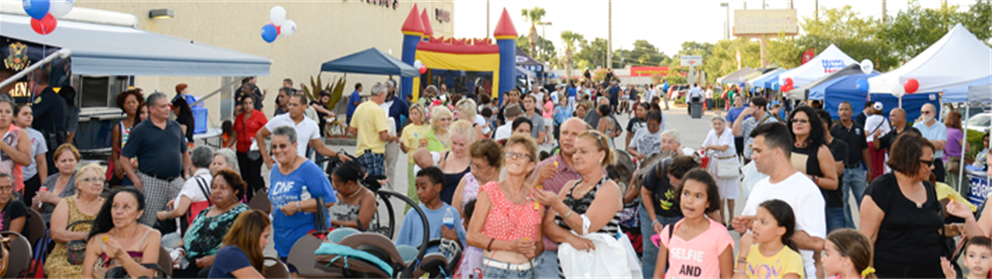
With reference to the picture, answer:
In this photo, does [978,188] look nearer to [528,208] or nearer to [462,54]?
[528,208]

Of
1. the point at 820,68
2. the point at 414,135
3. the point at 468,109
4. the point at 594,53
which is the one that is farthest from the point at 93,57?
the point at 594,53

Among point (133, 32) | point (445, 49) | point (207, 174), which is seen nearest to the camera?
point (207, 174)

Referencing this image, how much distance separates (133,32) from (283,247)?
7.19m

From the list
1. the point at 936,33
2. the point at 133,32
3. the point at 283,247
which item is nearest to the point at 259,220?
the point at 283,247

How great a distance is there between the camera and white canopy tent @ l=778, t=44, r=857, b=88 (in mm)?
19375

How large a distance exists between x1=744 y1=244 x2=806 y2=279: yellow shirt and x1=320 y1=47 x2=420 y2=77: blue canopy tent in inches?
633

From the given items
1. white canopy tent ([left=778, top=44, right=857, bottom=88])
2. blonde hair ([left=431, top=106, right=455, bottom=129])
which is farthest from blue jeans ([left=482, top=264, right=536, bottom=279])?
white canopy tent ([left=778, top=44, right=857, bottom=88])

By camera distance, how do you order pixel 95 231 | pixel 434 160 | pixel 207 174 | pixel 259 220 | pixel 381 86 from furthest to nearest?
pixel 381 86 < pixel 434 160 < pixel 207 174 < pixel 95 231 < pixel 259 220

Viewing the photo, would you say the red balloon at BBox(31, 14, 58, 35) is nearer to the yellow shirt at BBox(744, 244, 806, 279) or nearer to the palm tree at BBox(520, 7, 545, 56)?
the yellow shirt at BBox(744, 244, 806, 279)

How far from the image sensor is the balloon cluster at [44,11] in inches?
279

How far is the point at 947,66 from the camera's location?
10.7m

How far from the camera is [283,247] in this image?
4914mm

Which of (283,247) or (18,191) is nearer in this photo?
(283,247)

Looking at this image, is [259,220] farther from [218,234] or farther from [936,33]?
[936,33]
